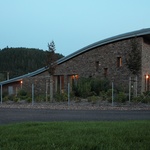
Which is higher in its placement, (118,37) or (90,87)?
(118,37)

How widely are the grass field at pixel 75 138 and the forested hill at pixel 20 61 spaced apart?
174 ft

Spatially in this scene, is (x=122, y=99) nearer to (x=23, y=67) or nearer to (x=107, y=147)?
(x=107, y=147)

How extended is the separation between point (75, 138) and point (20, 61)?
5892 cm

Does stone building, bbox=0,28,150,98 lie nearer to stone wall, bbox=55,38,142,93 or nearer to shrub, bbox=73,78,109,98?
stone wall, bbox=55,38,142,93

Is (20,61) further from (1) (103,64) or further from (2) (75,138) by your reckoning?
(2) (75,138)

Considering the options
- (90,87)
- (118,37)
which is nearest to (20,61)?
(118,37)

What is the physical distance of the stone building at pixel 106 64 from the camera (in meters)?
28.8

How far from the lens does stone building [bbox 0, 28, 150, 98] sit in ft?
94.3

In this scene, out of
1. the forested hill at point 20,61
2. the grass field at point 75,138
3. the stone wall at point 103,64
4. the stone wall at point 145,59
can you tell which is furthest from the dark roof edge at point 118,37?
the forested hill at point 20,61

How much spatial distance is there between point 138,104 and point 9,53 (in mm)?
52246

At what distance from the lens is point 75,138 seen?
21.9 ft

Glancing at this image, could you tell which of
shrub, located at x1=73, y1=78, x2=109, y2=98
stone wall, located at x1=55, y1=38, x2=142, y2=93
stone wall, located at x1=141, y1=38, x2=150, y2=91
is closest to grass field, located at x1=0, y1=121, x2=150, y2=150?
shrub, located at x1=73, y1=78, x2=109, y2=98

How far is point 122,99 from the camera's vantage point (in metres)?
19.2

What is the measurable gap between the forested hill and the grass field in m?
52.9
